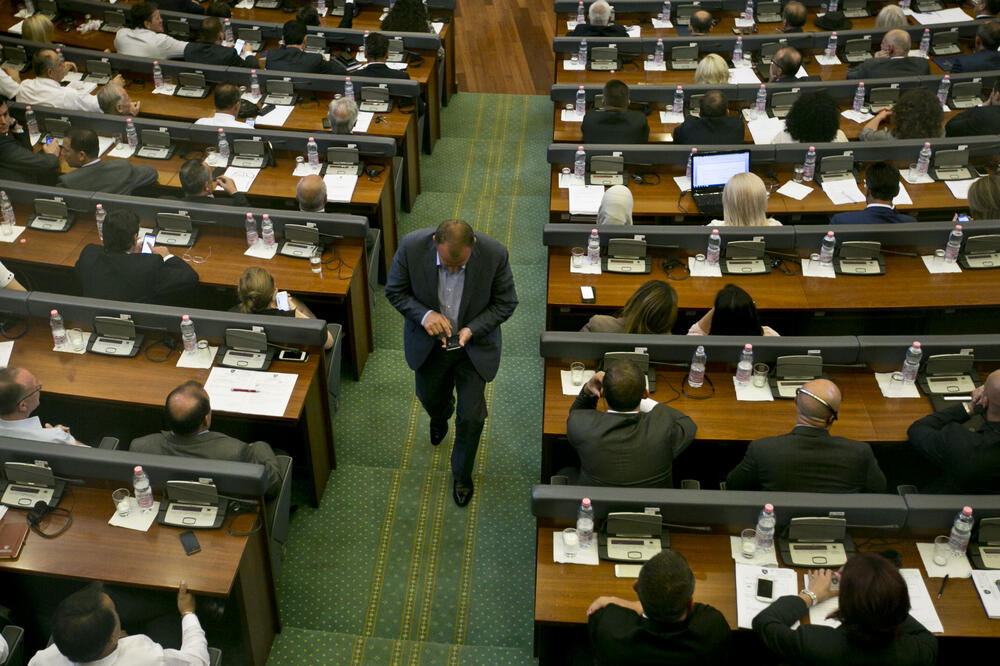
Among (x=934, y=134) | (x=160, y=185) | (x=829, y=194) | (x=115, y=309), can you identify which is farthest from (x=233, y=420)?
(x=934, y=134)

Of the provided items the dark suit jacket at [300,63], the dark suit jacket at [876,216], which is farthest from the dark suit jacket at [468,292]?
the dark suit jacket at [300,63]

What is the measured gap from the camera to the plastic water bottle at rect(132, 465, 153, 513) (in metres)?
3.92

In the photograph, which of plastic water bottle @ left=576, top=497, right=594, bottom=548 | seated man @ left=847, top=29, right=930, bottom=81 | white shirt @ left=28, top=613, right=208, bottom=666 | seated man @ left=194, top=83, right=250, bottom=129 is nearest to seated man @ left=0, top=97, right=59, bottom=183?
seated man @ left=194, top=83, right=250, bottom=129

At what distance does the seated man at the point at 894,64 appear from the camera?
745 cm

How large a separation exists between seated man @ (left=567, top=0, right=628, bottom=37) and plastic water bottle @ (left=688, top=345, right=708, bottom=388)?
437cm

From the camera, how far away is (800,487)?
3.91 meters

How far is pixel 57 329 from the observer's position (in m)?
4.84

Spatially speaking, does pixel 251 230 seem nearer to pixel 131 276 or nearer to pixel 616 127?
pixel 131 276

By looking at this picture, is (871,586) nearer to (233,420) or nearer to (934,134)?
(233,420)

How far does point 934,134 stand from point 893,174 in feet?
3.95

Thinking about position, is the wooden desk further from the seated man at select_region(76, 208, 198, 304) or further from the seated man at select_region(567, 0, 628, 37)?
the seated man at select_region(567, 0, 628, 37)

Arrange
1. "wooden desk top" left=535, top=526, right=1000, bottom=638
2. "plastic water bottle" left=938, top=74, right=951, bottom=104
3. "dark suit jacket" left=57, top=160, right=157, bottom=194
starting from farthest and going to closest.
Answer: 1. "plastic water bottle" left=938, top=74, right=951, bottom=104
2. "dark suit jacket" left=57, top=160, right=157, bottom=194
3. "wooden desk top" left=535, top=526, right=1000, bottom=638

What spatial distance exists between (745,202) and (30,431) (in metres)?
3.92

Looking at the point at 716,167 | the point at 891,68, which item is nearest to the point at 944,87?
the point at 891,68
